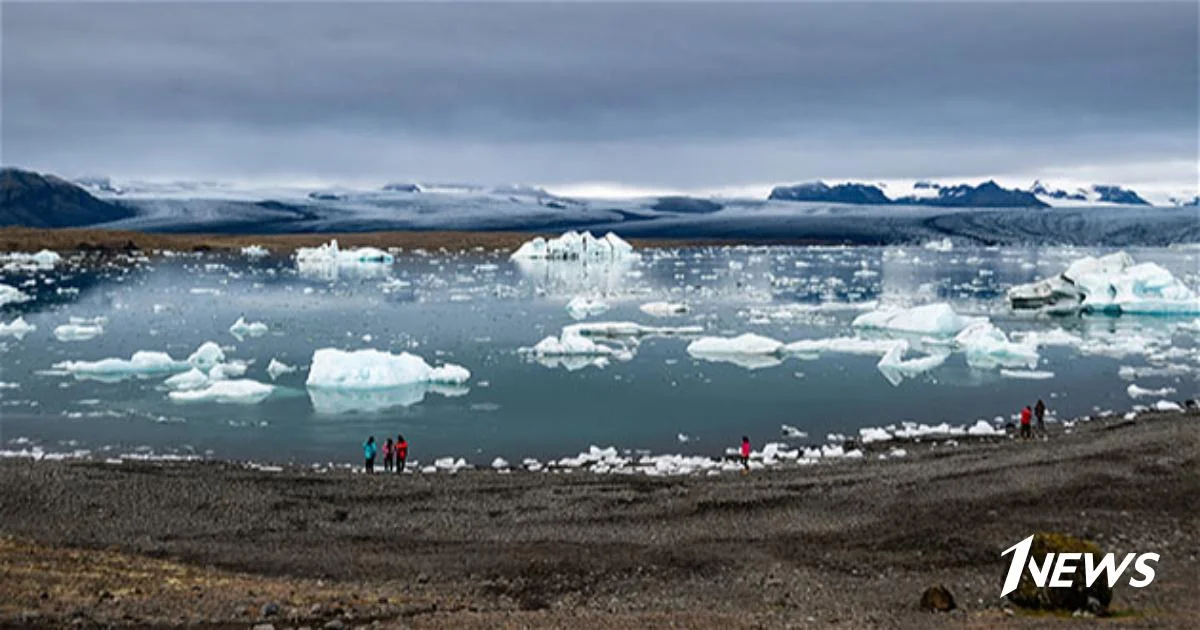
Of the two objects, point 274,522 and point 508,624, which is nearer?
point 508,624

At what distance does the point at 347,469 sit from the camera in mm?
17594

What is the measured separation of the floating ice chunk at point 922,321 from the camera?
3644 cm

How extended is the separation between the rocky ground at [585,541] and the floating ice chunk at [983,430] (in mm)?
2852

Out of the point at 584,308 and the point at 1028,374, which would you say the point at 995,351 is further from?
the point at 584,308

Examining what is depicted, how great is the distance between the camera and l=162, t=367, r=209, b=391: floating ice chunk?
81.3ft

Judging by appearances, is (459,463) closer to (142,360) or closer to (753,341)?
(142,360)

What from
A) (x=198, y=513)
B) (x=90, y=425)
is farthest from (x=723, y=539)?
(x=90, y=425)

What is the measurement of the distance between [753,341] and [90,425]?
702 inches

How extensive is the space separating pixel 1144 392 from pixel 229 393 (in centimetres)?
2079

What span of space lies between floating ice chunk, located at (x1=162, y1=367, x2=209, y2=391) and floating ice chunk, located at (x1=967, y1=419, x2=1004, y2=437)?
16491 millimetres

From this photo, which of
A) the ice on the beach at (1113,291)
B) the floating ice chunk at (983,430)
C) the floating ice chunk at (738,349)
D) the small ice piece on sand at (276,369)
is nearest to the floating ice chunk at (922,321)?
the floating ice chunk at (738,349)

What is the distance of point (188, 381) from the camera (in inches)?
984

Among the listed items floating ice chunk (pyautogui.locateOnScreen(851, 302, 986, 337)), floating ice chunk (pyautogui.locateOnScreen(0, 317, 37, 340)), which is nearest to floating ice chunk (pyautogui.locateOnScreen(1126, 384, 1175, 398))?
floating ice chunk (pyautogui.locateOnScreen(851, 302, 986, 337))

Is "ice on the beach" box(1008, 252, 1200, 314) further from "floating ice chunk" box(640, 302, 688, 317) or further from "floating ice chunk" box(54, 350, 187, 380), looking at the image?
"floating ice chunk" box(54, 350, 187, 380)
